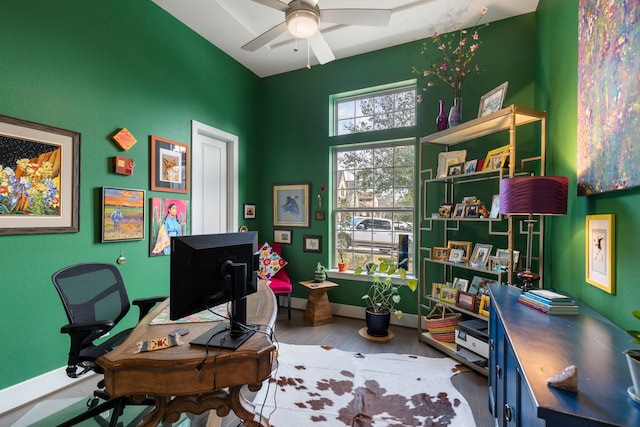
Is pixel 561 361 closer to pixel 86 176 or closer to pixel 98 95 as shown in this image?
pixel 86 176

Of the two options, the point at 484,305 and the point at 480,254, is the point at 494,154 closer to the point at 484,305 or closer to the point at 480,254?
the point at 480,254

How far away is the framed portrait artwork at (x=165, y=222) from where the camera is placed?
2961 millimetres

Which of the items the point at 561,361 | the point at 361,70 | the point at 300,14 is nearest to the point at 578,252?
the point at 561,361

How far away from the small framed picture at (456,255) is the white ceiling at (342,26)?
245 centimetres

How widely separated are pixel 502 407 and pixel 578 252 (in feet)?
3.36

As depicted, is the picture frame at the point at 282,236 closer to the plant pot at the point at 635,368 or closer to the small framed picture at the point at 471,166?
the small framed picture at the point at 471,166

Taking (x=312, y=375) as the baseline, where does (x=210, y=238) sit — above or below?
above

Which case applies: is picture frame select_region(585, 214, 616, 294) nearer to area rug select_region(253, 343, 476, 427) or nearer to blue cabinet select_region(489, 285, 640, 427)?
blue cabinet select_region(489, 285, 640, 427)

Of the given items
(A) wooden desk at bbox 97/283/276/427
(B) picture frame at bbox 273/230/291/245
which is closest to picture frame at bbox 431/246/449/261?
(B) picture frame at bbox 273/230/291/245

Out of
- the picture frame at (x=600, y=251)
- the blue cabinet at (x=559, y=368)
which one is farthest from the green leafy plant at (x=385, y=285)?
the picture frame at (x=600, y=251)

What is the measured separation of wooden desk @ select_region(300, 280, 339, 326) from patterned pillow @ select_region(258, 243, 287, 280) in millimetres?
552

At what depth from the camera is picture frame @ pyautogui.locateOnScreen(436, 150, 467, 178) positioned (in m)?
3.06

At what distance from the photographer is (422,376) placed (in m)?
2.44

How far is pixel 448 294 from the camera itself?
300 centimetres
